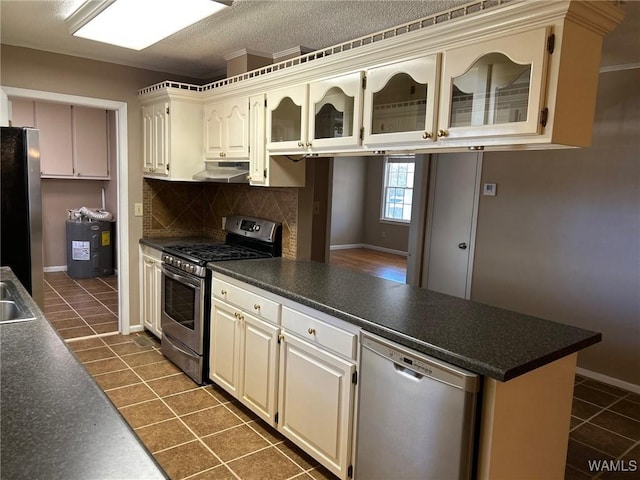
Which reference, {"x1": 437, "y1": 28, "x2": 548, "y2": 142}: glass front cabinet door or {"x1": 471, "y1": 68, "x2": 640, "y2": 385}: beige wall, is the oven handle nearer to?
{"x1": 437, "y1": 28, "x2": 548, "y2": 142}: glass front cabinet door

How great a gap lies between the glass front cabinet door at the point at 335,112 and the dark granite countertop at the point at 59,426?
1.71 metres

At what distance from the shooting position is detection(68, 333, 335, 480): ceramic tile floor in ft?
7.86

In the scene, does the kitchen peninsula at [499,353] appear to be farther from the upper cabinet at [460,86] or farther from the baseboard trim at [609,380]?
the baseboard trim at [609,380]

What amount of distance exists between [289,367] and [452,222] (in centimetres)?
278

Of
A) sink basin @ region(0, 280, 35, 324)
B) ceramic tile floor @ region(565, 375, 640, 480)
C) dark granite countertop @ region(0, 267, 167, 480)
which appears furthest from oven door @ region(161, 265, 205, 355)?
ceramic tile floor @ region(565, 375, 640, 480)

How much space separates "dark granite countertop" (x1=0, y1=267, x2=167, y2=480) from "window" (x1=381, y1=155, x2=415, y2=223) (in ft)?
28.3

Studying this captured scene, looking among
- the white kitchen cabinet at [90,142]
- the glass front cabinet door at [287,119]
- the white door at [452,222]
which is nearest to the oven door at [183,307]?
the glass front cabinet door at [287,119]

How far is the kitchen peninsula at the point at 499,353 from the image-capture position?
5.15 ft

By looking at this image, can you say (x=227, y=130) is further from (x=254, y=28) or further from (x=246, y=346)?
(x=246, y=346)

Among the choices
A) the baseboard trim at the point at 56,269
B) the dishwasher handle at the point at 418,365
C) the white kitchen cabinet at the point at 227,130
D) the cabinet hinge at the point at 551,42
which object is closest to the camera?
the dishwasher handle at the point at 418,365

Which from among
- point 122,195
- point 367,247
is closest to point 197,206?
point 122,195

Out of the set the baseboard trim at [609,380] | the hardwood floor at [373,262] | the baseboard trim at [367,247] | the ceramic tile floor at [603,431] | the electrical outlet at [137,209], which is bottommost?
the ceramic tile floor at [603,431]

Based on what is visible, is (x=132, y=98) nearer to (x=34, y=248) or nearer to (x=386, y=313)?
(x=34, y=248)

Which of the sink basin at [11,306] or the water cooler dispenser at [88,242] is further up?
the sink basin at [11,306]
